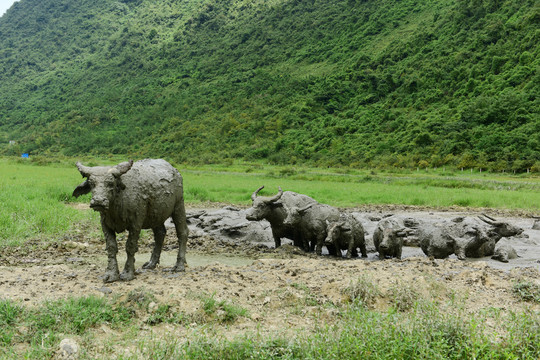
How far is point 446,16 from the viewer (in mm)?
75250

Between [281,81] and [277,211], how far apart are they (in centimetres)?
8028

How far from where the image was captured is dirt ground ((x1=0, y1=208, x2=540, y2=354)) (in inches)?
216

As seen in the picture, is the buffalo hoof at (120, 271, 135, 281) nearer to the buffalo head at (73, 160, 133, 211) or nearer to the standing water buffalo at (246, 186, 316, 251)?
the buffalo head at (73, 160, 133, 211)

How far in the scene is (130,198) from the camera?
21.5 ft

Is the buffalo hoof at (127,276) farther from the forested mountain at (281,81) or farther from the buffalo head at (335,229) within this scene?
the forested mountain at (281,81)

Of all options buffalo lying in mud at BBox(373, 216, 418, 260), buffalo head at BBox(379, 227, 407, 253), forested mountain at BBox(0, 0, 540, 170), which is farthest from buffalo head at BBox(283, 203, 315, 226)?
forested mountain at BBox(0, 0, 540, 170)

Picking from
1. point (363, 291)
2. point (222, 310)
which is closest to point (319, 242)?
point (363, 291)

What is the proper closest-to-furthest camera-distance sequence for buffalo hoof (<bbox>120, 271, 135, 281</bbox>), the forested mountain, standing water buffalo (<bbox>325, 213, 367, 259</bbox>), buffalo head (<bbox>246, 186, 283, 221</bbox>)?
buffalo hoof (<bbox>120, 271, 135, 281</bbox>)
standing water buffalo (<bbox>325, 213, 367, 259</bbox>)
buffalo head (<bbox>246, 186, 283, 221</bbox>)
the forested mountain

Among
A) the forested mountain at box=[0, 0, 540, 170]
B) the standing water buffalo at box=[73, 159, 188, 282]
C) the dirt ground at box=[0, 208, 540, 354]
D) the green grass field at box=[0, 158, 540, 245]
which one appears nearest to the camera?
the dirt ground at box=[0, 208, 540, 354]

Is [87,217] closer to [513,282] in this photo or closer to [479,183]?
[513,282]

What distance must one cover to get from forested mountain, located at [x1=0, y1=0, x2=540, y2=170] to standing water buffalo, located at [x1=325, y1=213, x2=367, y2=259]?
2964 centimetres

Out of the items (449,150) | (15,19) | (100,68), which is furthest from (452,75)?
(15,19)

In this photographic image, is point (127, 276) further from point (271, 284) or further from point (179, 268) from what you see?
point (271, 284)

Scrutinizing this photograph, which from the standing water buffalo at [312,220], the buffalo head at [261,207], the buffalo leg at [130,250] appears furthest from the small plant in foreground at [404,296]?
the buffalo head at [261,207]
